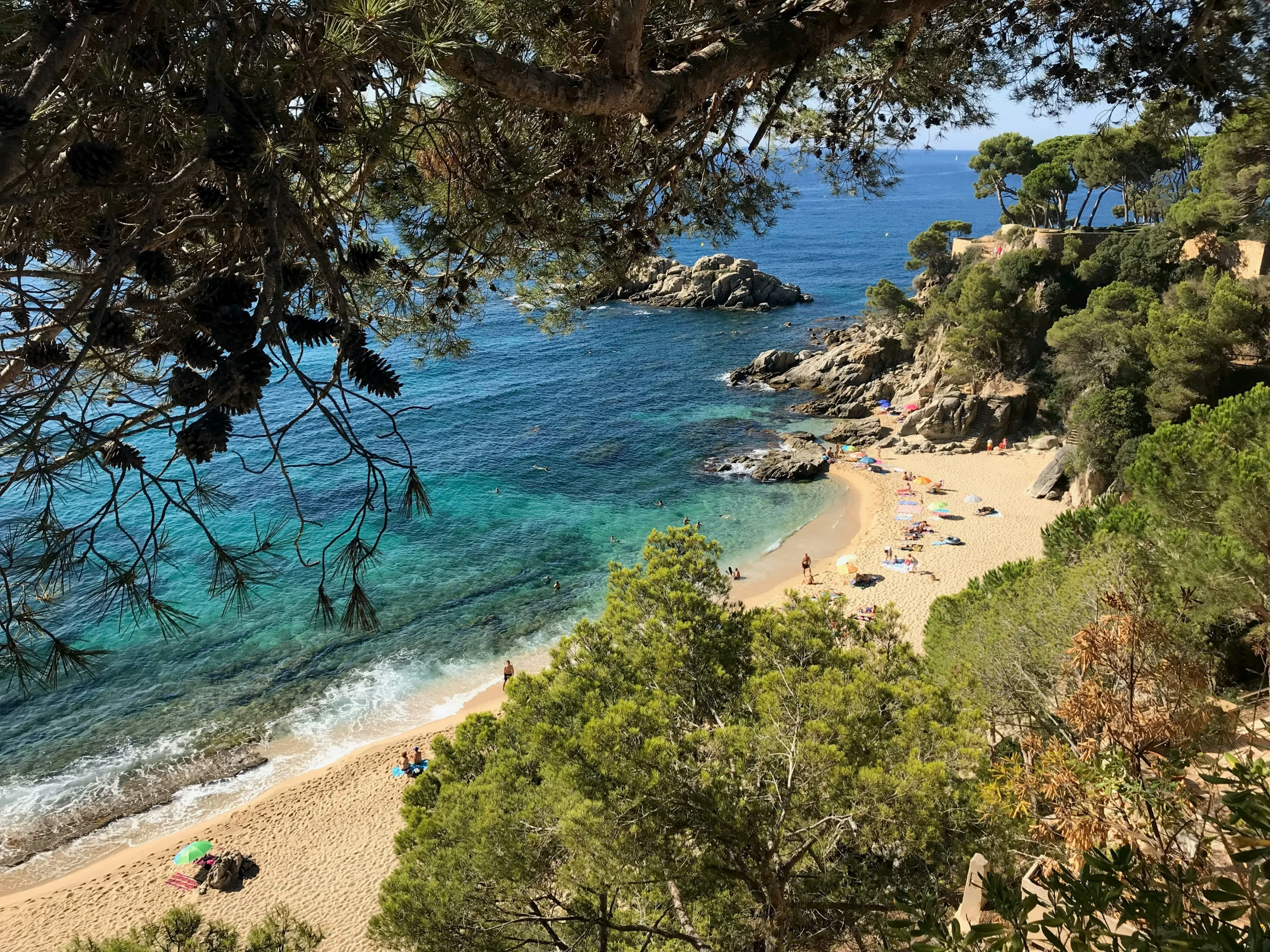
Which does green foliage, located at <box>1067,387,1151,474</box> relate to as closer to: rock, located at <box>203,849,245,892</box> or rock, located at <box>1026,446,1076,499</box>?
rock, located at <box>1026,446,1076,499</box>

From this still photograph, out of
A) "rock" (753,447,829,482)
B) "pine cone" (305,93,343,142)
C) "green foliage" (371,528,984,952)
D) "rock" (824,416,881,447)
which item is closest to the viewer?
"pine cone" (305,93,343,142)

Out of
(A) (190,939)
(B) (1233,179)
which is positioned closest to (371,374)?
(A) (190,939)

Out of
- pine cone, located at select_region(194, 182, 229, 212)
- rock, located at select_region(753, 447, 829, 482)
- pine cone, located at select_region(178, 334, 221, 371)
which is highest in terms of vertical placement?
pine cone, located at select_region(194, 182, 229, 212)

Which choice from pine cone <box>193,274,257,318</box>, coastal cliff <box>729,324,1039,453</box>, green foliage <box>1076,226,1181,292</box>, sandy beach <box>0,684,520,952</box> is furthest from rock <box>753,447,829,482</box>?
pine cone <box>193,274,257,318</box>

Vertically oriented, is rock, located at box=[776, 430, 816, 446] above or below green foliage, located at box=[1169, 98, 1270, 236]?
below

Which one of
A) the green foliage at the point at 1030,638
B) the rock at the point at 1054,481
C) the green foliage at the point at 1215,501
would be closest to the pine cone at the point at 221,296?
the green foliage at the point at 1030,638

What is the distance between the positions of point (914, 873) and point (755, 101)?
5778 mm

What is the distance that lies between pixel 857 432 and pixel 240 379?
27.7m

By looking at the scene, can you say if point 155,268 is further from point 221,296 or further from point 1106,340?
point 1106,340

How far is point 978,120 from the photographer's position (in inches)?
243

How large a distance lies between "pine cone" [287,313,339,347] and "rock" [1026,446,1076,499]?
23.1 m

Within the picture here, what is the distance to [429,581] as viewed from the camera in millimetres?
21312

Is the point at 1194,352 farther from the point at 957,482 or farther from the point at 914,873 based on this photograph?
the point at 914,873

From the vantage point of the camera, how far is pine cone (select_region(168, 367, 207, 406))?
190cm
